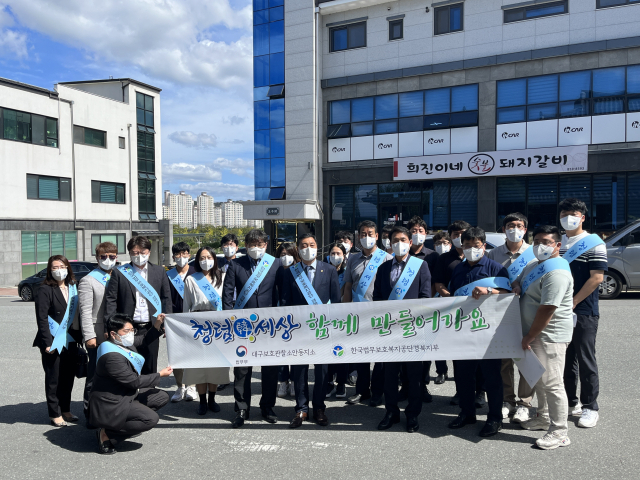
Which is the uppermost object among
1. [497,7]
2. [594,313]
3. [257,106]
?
[497,7]

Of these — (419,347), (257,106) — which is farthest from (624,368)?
(257,106)

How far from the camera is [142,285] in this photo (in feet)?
18.2

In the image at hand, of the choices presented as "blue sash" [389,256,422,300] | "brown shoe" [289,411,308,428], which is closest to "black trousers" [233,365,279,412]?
"brown shoe" [289,411,308,428]

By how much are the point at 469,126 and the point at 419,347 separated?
58.0 ft

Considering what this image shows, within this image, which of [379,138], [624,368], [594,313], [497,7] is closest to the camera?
[594,313]

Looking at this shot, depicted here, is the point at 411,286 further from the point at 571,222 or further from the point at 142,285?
the point at 142,285

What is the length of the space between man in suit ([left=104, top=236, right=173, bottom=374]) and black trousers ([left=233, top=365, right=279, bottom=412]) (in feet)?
3.22

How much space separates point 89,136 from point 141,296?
93.3ft

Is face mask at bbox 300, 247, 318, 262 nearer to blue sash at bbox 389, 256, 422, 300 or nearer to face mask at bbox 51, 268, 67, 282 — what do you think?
blue sash at bbox 389, 256, 422, 300

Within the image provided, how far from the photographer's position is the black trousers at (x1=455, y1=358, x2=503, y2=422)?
188 inches

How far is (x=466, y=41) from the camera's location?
20875 mm

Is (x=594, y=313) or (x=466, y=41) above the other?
(x=466, y=41)

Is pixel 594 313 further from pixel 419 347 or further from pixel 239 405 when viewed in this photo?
pixel 239 405

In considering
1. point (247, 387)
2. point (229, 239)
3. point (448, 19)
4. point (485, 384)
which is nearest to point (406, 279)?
point (485, 384)
